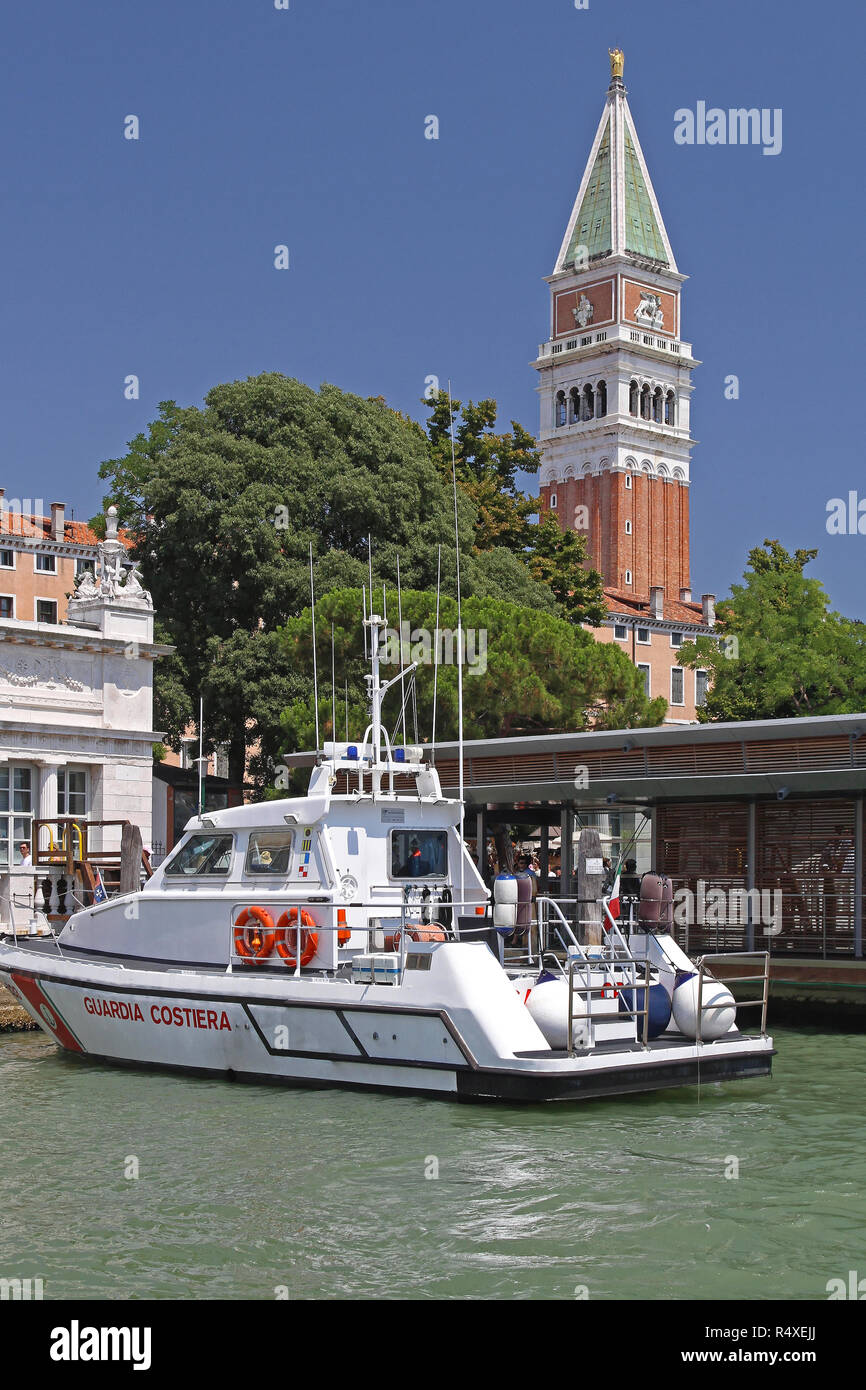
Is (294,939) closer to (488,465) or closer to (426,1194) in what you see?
(426,1194)

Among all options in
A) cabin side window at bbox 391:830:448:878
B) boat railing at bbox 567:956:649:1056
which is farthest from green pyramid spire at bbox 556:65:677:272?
boat railing at bbox 567:956:649:1056

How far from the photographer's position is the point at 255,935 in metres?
17.0

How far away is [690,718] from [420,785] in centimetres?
6978

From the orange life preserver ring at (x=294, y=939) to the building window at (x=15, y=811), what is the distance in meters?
11.5

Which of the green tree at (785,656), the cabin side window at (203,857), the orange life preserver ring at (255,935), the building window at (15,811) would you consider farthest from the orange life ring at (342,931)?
the green tree at (785,656)

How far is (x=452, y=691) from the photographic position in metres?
33.5

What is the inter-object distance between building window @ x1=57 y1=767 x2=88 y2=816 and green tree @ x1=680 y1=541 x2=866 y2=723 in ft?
76.4

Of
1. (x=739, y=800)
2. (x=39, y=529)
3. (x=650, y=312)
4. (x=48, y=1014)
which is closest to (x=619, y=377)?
(x=650, y=312)

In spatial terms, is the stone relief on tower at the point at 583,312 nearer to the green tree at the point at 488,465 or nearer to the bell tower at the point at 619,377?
the bell tower at the point at 619,377

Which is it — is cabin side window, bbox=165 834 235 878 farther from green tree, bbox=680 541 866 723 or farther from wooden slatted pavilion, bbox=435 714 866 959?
green tree, bbox=680 541 866 723

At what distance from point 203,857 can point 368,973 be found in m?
3.19
